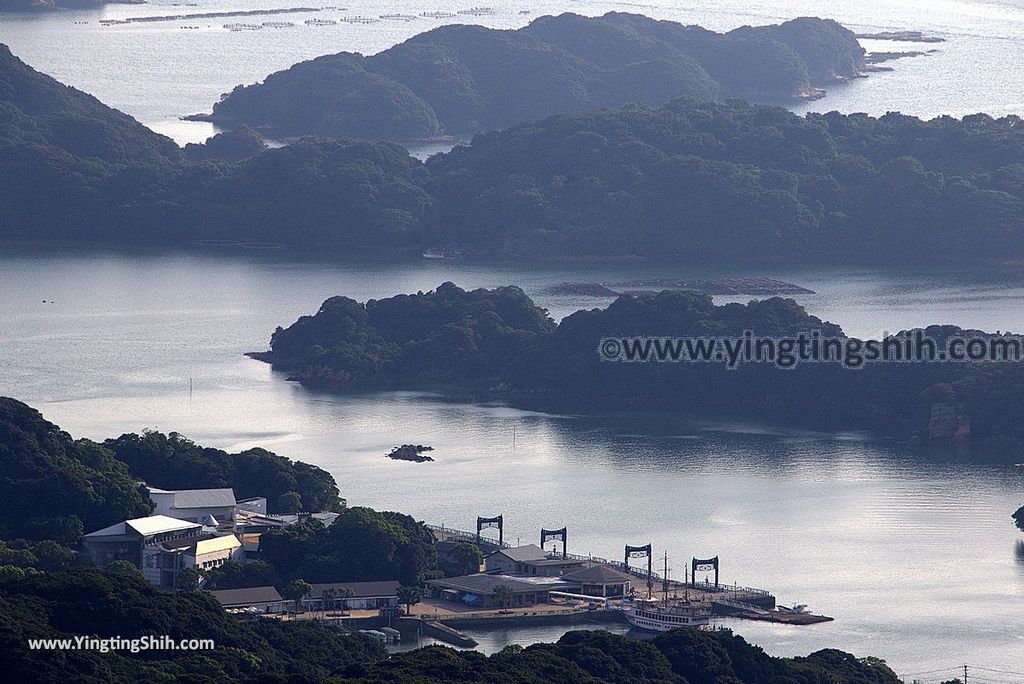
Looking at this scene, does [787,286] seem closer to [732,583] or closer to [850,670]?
[732,583]

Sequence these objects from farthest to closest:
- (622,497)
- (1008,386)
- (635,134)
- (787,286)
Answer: (635,134)
(787,286)
(1008,386)
(622,497)

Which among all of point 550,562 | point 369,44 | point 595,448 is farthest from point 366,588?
point 369,44

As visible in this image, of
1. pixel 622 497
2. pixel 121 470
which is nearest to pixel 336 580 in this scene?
pixel 121 470

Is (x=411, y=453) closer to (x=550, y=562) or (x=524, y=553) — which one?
(x=524, y=553)

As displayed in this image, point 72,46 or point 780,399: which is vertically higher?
point 72,46

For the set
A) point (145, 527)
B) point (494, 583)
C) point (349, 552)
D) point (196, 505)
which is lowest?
point (494, 583)

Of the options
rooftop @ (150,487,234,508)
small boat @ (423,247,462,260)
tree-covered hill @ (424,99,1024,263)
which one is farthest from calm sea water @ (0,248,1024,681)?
tree-covered hill @ (424,99,1024,263)

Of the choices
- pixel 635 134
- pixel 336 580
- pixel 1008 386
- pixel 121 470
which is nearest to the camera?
pixel 336 580

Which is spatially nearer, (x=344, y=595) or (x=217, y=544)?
(x=344, y=595)
